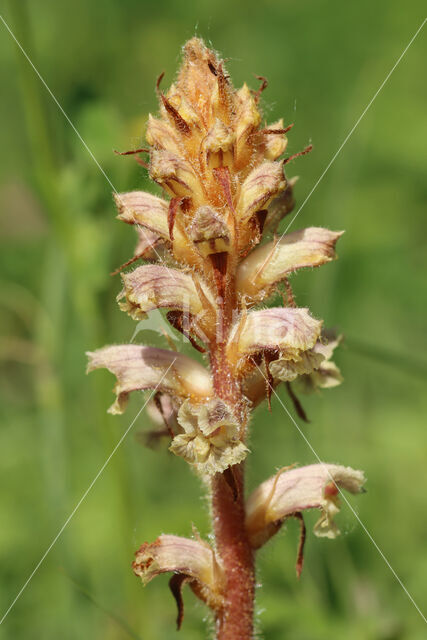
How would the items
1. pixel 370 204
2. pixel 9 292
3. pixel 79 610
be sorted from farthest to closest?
pixel 370 204, pixel 9 292, pixel 79 610

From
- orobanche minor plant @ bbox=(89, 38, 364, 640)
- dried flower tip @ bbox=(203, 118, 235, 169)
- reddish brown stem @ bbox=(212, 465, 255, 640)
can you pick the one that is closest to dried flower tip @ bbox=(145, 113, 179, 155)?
orobanche minor plant @ bbox=(89, 38, 364, 640)

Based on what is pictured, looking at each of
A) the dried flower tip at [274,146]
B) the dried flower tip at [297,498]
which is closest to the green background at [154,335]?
the dried flower tip at [297,498]

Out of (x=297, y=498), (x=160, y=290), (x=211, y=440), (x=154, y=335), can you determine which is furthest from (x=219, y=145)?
(x=154, y=335)

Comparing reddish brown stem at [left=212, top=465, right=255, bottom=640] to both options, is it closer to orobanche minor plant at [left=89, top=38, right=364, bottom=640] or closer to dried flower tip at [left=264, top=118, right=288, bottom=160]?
orobanche minor plant at [left=89, top=38, right=364, bottom=640]

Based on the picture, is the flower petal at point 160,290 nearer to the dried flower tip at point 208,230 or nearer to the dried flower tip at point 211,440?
the dried flower tip at point 208,230

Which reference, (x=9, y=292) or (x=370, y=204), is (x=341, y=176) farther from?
(x=9, y=292)

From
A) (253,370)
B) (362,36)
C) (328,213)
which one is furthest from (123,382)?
(362,36)
